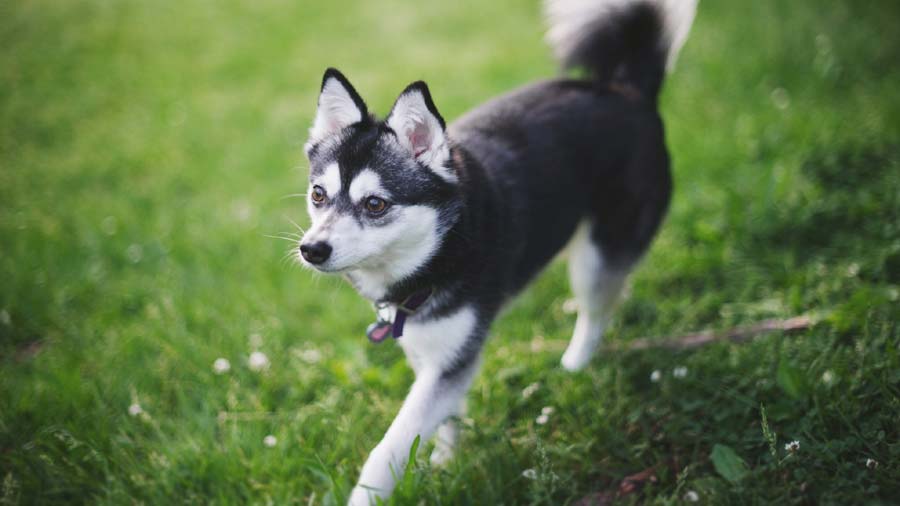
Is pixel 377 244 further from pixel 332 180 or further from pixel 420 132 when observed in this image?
pixel 420 132

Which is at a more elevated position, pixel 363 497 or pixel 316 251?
pixel 316 251

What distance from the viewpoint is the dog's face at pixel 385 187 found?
212 centimetres

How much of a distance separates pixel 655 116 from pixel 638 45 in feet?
1.28

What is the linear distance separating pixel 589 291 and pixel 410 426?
1257 mm

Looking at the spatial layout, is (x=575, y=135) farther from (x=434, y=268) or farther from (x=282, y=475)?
(x=282, y=475)

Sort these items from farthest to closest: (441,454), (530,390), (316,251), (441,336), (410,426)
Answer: (530,390), (441,454), (441,336), (410,426), (316,251)

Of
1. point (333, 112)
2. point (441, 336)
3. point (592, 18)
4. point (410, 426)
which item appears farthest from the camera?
point (592, 18)

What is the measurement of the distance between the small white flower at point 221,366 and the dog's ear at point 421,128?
5.11 ft

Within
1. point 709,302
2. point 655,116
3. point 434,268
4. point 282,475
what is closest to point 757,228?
point 709,302

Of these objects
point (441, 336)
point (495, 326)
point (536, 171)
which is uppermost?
point (536, 171)

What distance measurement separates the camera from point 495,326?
11.0 feet

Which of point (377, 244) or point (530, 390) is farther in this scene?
point (530, 390)

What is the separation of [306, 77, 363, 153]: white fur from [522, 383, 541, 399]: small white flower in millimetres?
1487

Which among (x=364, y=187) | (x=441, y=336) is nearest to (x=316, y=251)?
(x=364, y=187)
